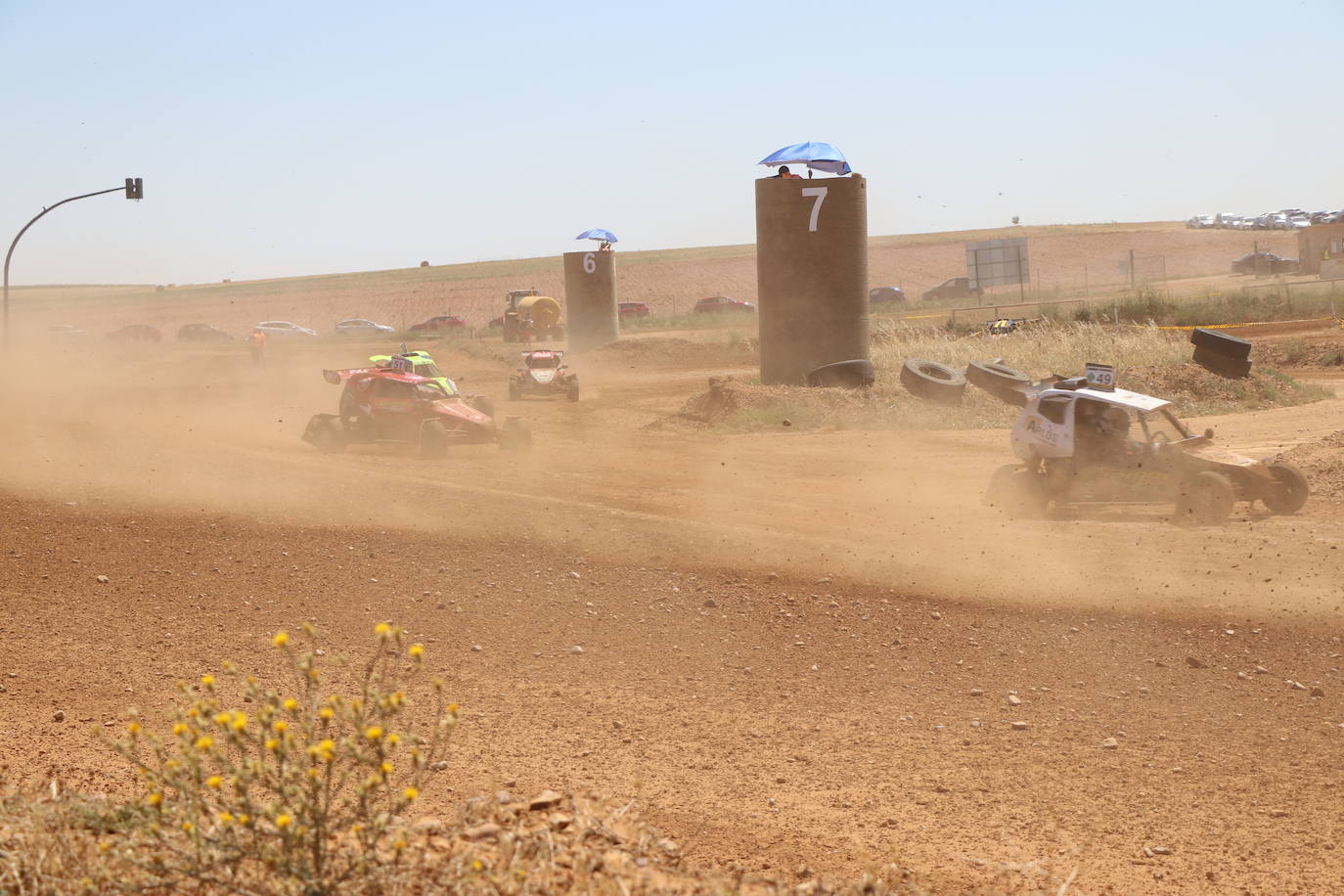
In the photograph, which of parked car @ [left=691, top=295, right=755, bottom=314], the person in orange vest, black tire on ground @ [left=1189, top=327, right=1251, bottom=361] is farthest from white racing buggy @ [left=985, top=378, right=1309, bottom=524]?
parked car @ [left=691, top=295, right=755, bottom=314]

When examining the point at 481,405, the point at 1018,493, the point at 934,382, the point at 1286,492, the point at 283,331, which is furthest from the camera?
the point at 283,331

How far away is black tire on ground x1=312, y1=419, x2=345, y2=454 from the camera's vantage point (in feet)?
59.6

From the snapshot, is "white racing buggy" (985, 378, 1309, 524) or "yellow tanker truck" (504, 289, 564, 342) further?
"yellow tanker truck" (504, 289, 564, 342)

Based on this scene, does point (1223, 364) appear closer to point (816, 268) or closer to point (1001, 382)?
point (1001, 382)

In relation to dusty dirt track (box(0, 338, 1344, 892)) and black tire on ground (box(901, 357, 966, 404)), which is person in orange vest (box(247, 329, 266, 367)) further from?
dusty dirt track (box(0, 338, 1344, 892))

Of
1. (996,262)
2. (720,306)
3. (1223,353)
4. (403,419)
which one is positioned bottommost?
(403,419)

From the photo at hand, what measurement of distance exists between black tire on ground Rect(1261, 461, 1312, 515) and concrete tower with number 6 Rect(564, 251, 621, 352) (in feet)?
112

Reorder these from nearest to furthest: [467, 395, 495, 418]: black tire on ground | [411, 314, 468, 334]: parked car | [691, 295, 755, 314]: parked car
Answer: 1. [467, 395, 495, 418]: black tire on ground
2. [411, 314, 468, 334]: parked car
3. [691, 295, 755, 314]: parked car

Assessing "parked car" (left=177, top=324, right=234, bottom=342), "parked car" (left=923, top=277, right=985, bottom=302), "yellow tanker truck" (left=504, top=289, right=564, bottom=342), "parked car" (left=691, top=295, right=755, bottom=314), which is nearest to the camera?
"yellow tanker truck" (left=504, top=289, right=564, bottom=342)

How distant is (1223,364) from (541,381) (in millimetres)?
14310

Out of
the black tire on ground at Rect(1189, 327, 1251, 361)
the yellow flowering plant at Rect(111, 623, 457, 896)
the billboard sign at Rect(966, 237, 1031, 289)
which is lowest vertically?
the yellow flowering plant at Rect(111, 623, 457, 896)

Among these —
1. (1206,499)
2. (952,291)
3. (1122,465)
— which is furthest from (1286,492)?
(952,291)

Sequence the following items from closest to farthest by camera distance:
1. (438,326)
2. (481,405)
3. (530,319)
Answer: (481,405), (530,319), (438,326)

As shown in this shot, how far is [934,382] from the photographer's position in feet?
71.6
